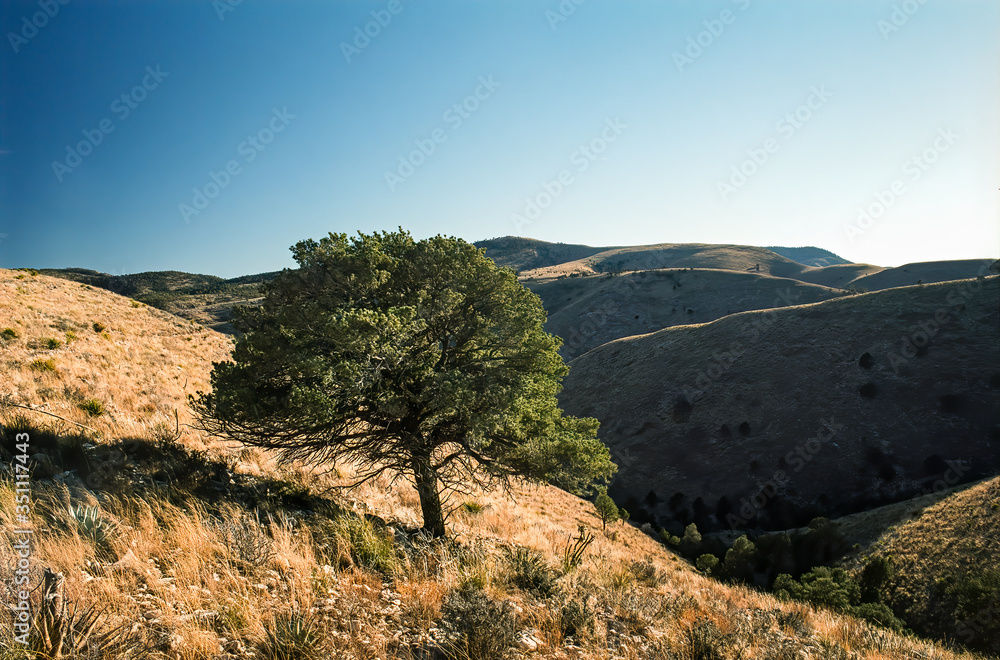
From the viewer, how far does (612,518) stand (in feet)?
90.2

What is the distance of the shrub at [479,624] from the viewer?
15.8 feet

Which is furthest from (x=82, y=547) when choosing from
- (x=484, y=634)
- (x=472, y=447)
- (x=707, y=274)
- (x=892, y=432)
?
(x=707, y=274)

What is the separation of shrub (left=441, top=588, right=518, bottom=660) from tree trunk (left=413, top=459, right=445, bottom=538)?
458 cm

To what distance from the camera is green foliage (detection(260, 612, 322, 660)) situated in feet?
13.8

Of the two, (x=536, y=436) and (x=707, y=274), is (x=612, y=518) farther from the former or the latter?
(x=707, y=274)

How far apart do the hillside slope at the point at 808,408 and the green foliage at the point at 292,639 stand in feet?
156

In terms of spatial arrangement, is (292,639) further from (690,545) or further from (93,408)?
(690,545)

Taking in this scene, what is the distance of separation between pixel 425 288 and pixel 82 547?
23.9 feet

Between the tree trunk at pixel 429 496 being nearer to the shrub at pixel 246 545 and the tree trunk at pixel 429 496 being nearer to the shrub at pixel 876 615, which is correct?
the shrub at pixel 246 545

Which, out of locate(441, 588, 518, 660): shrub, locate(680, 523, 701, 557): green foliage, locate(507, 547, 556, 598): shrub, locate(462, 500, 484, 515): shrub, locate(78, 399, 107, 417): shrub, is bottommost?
locate(680, 523, 701, 557): green foliage

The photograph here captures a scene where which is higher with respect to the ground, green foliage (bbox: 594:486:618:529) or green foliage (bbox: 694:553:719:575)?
green foliage (bbox: 594:486:618:529)

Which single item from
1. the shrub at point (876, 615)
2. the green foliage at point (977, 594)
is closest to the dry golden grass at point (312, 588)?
the shrub at point (876, 615)
